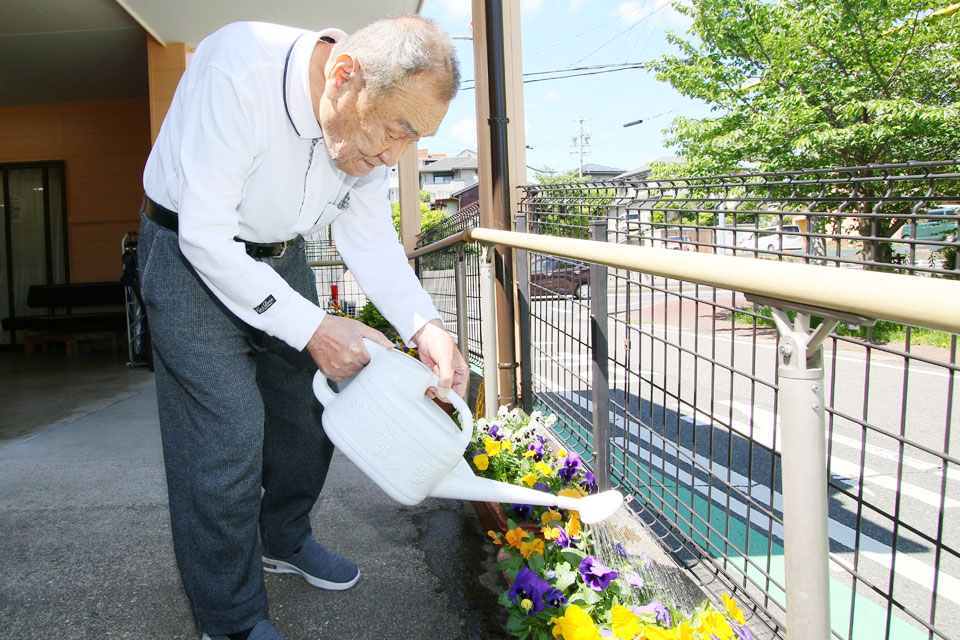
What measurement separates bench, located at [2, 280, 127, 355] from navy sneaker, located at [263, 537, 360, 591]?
6829mm

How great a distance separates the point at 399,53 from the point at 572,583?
103 centimetres

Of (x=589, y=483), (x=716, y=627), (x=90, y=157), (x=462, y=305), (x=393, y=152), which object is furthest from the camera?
(x=90, y=157)

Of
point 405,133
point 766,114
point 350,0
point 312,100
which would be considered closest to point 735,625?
point 405,133

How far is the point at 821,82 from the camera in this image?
9.88 meters

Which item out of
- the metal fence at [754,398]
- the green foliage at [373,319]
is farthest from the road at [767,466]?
the green foliage at [373,319]

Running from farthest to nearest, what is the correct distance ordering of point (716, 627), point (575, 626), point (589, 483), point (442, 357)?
point (589, 483)
point (442, 357)
point (575, 626)
point (716, 627)

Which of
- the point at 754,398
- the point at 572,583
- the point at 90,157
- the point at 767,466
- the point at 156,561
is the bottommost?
the point at 767,466

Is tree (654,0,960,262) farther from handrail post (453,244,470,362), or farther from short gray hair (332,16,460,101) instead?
short gray hair (332,16,460,101)

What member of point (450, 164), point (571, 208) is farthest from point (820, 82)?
point (450, 164)

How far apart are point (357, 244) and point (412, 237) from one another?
15.0 feet

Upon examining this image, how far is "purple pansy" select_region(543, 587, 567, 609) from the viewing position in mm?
1265

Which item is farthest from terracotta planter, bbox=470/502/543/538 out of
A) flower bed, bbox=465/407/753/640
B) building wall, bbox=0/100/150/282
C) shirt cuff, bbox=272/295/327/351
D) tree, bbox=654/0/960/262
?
tree, bbox=654/0/960/262

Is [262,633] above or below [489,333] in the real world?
below

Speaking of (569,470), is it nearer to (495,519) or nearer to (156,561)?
(495,519)
